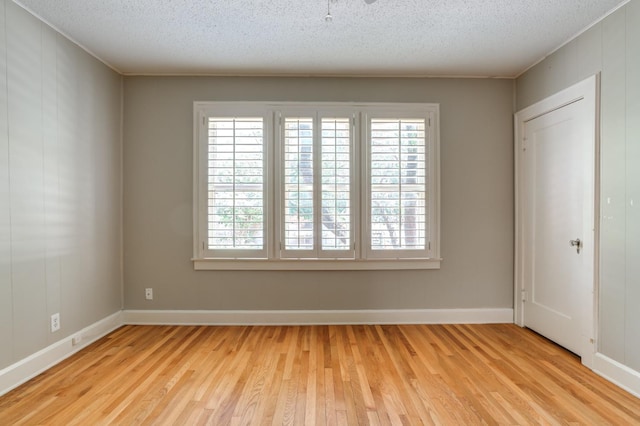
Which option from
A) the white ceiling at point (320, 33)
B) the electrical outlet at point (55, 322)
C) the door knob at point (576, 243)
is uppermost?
the white ceiling at point (320, 33)

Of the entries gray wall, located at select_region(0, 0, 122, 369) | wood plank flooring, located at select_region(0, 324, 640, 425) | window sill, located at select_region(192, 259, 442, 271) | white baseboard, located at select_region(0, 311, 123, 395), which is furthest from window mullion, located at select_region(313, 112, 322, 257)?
white baseboard, located at select_region(0, 311, 123, 395)

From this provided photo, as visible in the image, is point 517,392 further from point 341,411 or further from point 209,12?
point 209,12

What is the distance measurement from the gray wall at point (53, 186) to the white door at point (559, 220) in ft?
13.6

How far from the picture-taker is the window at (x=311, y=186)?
11.5ft

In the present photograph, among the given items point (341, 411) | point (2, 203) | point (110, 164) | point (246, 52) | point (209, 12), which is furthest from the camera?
point (110, 164)

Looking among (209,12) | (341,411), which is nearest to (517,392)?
(341,411)

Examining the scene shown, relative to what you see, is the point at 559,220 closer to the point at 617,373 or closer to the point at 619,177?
the point at 619,177

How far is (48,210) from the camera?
2631 mm

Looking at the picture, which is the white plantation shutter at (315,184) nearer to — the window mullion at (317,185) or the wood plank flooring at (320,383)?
the window mullion at (317,185)

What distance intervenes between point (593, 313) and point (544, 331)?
27.8 inches

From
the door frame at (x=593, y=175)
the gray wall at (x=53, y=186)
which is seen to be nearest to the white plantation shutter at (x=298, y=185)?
the gray wall at (x=53, y=186)

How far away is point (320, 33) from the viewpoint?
107 inches

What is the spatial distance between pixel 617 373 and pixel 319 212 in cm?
261

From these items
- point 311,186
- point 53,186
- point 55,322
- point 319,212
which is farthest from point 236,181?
point 55,322
